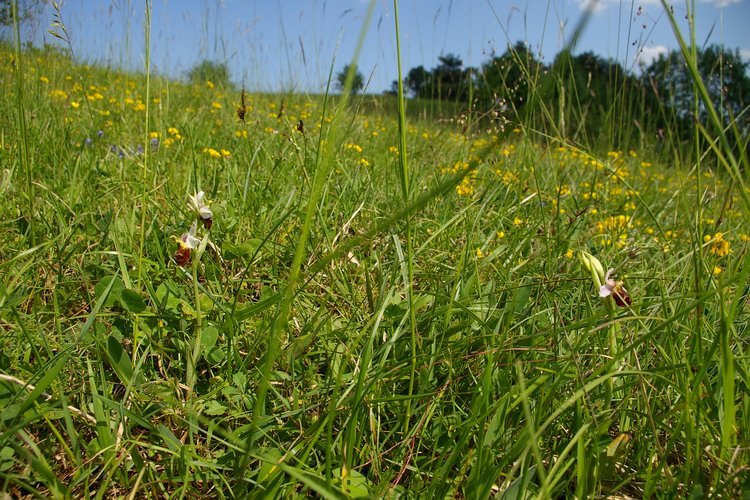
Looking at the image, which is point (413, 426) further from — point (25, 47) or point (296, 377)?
point (25, 47)

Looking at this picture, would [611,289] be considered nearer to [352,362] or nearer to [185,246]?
[352,362]


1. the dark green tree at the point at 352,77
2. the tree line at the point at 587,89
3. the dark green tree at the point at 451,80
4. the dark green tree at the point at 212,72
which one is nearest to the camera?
the dark green tree at the point at 352,77

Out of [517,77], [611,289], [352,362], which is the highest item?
[517,77]

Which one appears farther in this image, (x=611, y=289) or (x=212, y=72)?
(x=212, y=72)

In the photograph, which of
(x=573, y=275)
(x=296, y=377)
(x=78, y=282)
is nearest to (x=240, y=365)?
(x=296, y=377)

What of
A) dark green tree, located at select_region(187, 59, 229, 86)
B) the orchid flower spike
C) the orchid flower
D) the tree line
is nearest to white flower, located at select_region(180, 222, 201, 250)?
the orchid flower

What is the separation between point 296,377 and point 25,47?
4.58 ft

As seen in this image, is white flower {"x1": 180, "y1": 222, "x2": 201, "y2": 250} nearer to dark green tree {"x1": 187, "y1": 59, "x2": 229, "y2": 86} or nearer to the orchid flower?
the orchid flower

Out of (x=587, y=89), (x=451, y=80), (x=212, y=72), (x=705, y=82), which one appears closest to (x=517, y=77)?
(x=587, y=89)

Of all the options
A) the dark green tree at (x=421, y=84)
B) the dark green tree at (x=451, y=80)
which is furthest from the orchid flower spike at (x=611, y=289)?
the dark green tree at (x=421, y=84)

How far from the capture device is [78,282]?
4.22ft

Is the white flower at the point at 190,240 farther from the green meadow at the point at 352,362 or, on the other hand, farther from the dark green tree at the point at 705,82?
the dark green tree at the point at 705,82

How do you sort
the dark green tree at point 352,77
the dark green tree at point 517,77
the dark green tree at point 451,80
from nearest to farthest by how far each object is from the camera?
the dark green tree at point 352,77 → the dark green tree at point 517,77 → the dark green tree at point 451,80

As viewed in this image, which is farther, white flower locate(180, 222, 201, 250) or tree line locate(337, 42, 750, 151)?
tree line locate(337, 42, 750, 151)
